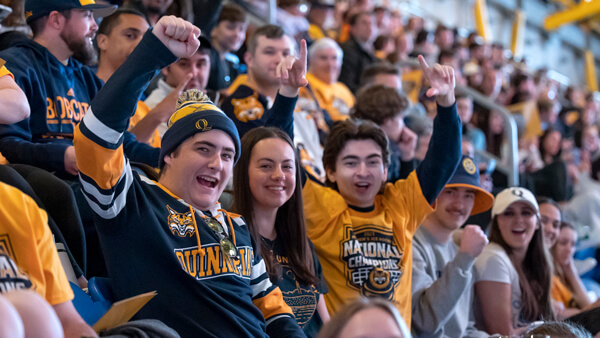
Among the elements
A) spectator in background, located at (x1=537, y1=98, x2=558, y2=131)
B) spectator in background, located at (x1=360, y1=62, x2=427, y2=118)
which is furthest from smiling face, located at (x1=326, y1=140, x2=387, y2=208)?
spectator in background, located at (x1=537, y1=98, x2=558, y2=131)

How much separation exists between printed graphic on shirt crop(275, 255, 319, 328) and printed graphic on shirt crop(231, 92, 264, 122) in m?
1.05

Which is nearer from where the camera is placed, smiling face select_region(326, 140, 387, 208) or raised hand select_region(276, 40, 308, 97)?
raised hand select_region(276, 40, 308, 97)

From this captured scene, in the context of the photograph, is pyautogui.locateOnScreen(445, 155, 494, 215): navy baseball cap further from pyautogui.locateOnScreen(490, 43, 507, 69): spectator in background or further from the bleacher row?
pyautogui.locateOnScreen(490, 43, 507, 69): spectator in background

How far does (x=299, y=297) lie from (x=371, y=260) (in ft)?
1.54

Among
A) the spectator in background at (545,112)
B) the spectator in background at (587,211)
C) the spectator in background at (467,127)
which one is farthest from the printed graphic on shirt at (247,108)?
the spectator in background at (545,112)

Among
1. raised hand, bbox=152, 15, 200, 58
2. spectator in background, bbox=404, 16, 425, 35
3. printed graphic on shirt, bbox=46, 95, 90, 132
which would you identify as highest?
spectator in background, bbox=404, 16, 425, 35

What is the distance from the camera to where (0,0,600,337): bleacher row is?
5.63ft

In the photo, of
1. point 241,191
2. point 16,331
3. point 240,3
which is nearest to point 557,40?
point 240,3

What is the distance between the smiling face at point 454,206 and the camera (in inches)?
130

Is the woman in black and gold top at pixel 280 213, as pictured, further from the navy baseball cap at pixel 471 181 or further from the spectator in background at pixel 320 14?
the spectator in background at pixel 320 14

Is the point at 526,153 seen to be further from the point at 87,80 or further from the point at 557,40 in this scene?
the point at 557,40

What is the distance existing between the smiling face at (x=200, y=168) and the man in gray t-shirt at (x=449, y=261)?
4.44ft

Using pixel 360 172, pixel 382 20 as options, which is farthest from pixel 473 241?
pixel 382 20

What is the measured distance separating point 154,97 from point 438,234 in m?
1.62
